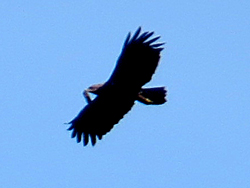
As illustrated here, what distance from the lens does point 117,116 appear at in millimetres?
18906

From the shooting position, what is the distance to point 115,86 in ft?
60.5

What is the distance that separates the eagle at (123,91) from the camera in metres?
18.2

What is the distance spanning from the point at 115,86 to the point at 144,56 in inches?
28.7

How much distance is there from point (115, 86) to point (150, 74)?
0.67 m

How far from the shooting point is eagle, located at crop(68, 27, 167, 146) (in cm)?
1819

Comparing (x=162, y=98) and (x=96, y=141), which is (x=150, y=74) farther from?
(x=96, y=141)

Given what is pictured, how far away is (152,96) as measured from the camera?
1870 centimetres

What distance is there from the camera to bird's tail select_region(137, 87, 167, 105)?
1859 centimetres

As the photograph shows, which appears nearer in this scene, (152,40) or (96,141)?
(152,40)

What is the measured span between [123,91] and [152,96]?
1.84ft

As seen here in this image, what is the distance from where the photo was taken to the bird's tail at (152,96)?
1859 centimetres

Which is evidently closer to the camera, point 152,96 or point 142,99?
point 142,99

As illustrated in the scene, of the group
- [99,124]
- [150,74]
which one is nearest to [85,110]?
[99,124]

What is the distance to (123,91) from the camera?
18453mm
